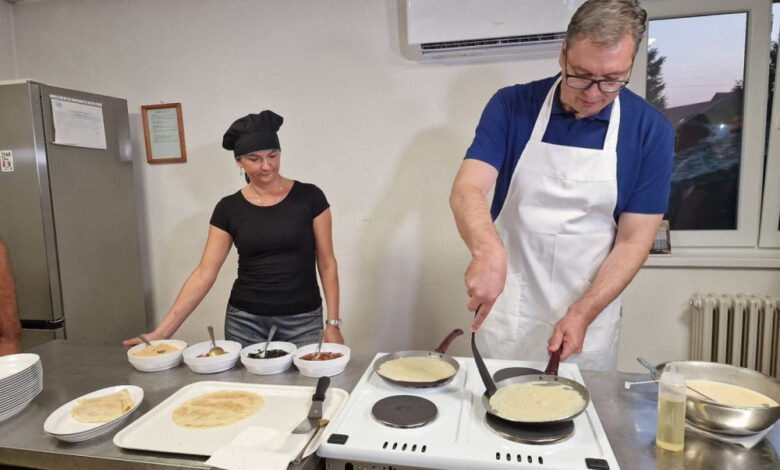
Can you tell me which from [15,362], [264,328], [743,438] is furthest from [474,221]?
[15,362]

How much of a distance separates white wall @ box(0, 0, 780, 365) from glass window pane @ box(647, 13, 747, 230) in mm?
375

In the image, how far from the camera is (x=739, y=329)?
7.50 feet

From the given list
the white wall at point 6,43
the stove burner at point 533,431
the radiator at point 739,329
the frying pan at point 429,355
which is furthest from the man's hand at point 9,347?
the radiator at point 739,329

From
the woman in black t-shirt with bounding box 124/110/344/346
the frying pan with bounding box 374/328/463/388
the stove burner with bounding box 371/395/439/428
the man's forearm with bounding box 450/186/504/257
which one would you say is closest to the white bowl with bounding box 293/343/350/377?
the frying pan with bounding box 374/328/463/388

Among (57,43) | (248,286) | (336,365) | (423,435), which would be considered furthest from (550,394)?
(57,43)

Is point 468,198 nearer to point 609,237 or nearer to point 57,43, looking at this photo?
point 609,237

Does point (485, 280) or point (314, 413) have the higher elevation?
point (485, 280)

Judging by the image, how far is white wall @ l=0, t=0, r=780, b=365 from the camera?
2.49 meters

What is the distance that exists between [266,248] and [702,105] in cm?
231

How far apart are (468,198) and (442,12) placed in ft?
4.41

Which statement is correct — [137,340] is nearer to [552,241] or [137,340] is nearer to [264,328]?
[264,328]

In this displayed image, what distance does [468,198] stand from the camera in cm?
137

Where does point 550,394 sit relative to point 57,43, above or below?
below

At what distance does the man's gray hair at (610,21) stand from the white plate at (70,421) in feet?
4.78
